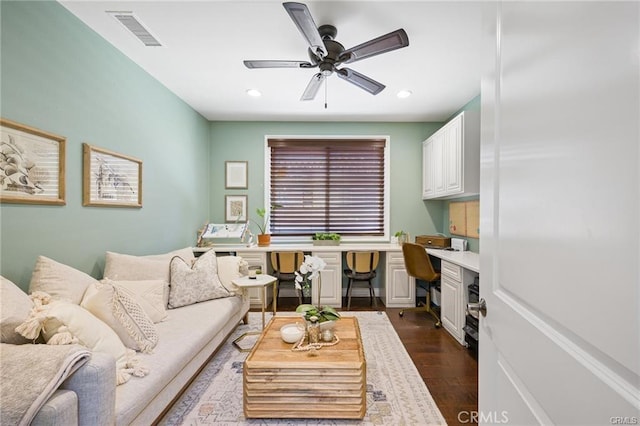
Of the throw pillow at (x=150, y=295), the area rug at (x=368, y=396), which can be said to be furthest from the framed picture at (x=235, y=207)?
the throw pillow at (x=150, y=295)

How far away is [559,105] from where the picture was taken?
0.61 m

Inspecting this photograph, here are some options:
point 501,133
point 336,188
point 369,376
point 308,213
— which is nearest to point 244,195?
point 308,213

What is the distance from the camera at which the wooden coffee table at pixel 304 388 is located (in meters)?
1.64

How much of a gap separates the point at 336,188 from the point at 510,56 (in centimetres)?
356

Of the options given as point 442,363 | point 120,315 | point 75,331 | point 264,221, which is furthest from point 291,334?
point 264,221

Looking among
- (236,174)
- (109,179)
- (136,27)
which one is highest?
(136,27)

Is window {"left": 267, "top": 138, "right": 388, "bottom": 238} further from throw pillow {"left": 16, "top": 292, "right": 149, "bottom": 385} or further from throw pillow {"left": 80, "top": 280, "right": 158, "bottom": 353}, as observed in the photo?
throw pillow {"left": 16, "top": 292, "right": 149, "bottom": 385}

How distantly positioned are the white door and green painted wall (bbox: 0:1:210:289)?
2414 millimetres

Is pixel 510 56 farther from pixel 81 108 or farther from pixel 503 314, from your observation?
pixel 81 108

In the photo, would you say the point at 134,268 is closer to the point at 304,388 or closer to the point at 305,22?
the point at 304,388

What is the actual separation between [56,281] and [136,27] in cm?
185

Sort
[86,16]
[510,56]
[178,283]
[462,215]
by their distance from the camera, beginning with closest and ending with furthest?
1. [510,56]
2. [86,16]
3. [178,283]
4. [462,215]

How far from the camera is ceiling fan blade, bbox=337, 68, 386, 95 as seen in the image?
2270 millimetres

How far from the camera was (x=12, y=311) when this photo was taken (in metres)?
1.29
